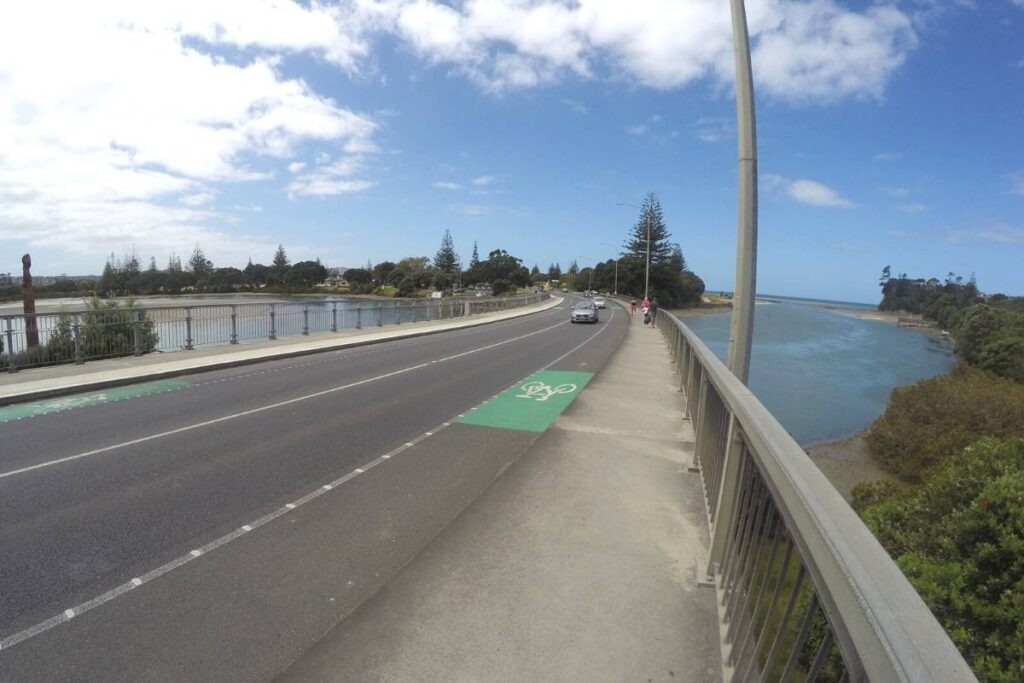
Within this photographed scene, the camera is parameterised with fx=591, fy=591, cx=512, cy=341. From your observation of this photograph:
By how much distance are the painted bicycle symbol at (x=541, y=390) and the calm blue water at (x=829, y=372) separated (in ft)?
27.6

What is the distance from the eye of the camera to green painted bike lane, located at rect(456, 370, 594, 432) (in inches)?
358

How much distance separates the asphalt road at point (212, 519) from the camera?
3.42 meters

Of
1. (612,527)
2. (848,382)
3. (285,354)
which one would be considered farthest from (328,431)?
(848,382)

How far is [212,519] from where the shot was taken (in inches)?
203

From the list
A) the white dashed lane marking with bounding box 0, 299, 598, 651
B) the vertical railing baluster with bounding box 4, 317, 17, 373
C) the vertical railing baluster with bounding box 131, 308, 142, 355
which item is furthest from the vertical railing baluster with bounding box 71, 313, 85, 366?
the white dashed lane marking with bounding box 0, 299, 598, 651

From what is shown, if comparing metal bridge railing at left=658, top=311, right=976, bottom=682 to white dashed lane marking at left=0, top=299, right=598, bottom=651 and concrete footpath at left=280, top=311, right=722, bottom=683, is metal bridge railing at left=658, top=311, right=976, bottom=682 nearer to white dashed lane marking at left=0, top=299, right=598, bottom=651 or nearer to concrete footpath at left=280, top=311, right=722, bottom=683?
concrete footpath at left=280, top=311, right=722, bottom=683

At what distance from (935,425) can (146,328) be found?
27649mm

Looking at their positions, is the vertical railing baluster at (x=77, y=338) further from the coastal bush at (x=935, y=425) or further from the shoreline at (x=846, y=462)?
the coastal bush at (x=935, y=425)

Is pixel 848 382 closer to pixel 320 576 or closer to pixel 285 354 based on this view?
pixel 285 354

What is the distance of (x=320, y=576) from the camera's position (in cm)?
418

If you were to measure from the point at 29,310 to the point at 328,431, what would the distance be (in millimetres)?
15085

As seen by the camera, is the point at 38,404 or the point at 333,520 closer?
the point at 333,520

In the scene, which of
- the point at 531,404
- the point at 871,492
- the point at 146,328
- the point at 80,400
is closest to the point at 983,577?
the point at 531,404

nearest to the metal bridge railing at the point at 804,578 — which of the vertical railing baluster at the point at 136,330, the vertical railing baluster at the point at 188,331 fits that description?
the vertical railing baluster at the point at 136,330
